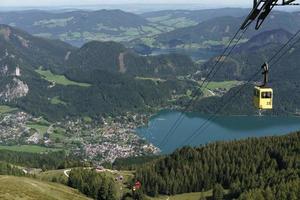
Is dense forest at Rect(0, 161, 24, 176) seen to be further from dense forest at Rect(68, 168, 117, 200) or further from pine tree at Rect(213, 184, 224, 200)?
pine tree at Rect(213, 184, 224, 200)

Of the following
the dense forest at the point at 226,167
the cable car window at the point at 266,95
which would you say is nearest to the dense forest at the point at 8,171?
the dense forest at the point at 226,167

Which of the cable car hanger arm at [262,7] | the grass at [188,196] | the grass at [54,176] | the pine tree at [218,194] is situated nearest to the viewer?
the cable car hanger arm at [262,7]

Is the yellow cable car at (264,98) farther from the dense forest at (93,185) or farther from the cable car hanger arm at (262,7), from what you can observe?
the dense forest at (93,185)

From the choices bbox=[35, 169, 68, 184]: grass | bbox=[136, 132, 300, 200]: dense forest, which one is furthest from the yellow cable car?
bbox=[136, 132, 300, 200]: dense forest

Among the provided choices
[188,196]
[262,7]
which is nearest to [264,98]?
[262,7]

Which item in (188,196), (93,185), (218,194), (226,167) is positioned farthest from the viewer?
(226,167)

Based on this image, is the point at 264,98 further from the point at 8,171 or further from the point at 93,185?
the point at 8,171

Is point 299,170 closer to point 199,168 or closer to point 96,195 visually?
point 199,168

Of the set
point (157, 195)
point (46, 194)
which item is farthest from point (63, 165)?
point (46, 194)
